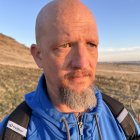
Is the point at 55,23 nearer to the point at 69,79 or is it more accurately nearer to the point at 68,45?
the point at 68,45

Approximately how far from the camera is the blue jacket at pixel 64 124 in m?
2.07

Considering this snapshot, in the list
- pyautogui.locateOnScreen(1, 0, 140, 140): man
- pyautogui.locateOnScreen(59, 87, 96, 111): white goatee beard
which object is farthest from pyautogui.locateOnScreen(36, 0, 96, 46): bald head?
pyautogui.locateOnScreen(59, 87, 96, 111): white goatee beard

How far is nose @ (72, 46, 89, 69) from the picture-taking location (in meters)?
2.07

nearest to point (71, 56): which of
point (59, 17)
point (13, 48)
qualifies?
point (59, 17)

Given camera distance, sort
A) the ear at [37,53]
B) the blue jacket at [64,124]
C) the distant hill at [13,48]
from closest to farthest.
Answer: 1. the blue jacket at [64,124]
2. the ear at [37,53]
3. the distant hill at [13,48]

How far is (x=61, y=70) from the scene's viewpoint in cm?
212

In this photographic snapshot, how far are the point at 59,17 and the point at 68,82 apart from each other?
358 mm

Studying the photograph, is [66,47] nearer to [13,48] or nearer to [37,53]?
[37,53]

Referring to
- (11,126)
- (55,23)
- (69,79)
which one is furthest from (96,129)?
(55,23)

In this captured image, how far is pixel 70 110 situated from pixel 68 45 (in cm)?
36

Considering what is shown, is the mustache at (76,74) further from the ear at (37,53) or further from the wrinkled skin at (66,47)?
the ear at (37,53)

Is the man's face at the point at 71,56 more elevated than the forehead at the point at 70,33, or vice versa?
the forehead at the point at 70,33

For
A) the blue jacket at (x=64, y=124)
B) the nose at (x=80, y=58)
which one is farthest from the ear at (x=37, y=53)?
the nose at (x=80, y=58)

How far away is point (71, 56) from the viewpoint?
2.11 m
